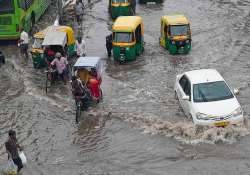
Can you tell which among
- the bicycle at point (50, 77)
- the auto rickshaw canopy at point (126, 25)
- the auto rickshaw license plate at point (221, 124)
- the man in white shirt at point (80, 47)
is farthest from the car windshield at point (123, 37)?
the auto rickshaw license plate at point (221, 124)

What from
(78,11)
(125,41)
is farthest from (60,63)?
(78,11)

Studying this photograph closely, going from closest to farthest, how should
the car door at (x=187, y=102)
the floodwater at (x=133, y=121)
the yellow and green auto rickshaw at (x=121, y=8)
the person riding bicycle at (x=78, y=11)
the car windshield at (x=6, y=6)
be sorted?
the floodwater at (x=133, y=121)
the car door at (x=187, y=102)
the car windshield at (x=6, y=6)
the person riding bicycle at (x=78, y=11)
the yellow and green auto rickshaw at (x=121, y=8)

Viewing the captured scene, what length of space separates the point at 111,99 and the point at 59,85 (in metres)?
2.97

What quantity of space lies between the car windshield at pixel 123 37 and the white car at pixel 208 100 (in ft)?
22.7

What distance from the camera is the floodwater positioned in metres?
15.2

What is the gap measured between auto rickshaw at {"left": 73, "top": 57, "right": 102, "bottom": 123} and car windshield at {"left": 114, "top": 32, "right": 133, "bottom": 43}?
16.4 feet

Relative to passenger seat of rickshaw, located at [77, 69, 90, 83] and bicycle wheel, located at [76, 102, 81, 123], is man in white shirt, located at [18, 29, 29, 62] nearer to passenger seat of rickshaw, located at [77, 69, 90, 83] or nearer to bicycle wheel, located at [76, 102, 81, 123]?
passenger seat of rickshaw, located at [77, 69, 90, 83]

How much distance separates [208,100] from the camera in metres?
17.3

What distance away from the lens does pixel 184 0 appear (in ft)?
134

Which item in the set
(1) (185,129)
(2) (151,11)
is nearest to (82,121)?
(1) (185,129)

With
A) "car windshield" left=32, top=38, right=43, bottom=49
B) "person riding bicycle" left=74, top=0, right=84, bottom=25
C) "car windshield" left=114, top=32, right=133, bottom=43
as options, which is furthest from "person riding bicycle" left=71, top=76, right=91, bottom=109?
"person riding bicycle" left=74, top=0, right=84, bottom=25

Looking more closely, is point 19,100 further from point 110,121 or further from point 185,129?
point 185,129

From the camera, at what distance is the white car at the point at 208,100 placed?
54.2ft

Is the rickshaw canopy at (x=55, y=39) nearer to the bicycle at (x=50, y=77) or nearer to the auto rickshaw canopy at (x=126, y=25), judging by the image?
the bicycle at (x=50, y=77)
